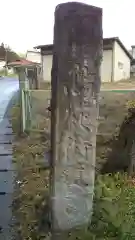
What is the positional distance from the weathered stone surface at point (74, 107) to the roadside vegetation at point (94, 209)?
16cm

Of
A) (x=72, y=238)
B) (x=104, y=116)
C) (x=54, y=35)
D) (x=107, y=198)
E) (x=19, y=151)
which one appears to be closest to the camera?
(x=54, y=35)

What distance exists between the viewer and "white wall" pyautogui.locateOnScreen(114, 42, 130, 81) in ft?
53.1

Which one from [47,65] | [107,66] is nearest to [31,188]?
[107,66]

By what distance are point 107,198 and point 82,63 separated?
139cm

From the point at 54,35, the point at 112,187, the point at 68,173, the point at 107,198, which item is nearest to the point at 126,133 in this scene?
the point at 112,187

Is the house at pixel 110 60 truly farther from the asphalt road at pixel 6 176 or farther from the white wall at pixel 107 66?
the asphalt road at pixel 6 176

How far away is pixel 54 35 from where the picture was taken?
106 inches

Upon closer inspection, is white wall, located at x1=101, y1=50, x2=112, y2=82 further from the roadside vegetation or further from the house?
the roadside vegetation

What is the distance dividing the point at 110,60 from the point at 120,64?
1.73m

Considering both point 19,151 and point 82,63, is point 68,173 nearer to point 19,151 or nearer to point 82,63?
point 82,63

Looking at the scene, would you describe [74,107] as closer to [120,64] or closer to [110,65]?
[110,65]

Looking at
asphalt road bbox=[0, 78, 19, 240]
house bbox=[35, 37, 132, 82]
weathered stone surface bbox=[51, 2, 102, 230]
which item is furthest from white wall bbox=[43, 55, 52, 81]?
weathered stone surface bbox=[51, 2, 102, 230]

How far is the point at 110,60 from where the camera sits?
624 inches

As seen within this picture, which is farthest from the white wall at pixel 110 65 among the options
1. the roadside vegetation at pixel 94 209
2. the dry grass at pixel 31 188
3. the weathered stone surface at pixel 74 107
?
the weathered stone surface at pixel 74 107
